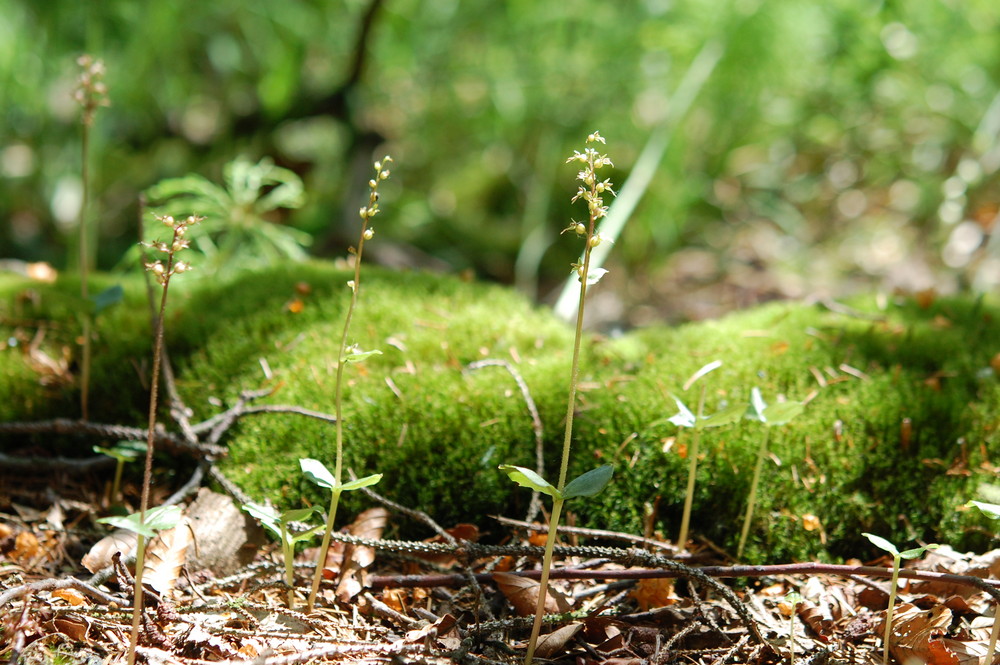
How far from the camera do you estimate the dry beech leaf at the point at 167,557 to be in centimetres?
162

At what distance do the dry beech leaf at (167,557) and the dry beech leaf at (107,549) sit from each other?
86mm

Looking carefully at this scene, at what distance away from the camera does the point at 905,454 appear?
6.70 ft

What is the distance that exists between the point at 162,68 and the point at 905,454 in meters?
5.18

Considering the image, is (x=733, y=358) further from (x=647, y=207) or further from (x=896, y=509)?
(x=647, y=207)

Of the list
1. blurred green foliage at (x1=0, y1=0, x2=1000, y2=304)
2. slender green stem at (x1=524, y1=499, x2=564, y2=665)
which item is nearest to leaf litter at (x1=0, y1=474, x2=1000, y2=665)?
slender green stem at (x1=524, y1=499, x2=564, y2=665)

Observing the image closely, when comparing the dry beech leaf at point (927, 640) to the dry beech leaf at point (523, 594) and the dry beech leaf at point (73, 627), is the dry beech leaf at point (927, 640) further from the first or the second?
the dry beech leaf at point (73, 627)

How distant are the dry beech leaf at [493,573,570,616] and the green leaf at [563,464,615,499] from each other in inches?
15.0

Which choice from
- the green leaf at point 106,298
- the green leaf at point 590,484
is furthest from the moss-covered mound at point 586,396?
the green leaf at point 590,484

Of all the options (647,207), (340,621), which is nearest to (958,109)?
(647,207)

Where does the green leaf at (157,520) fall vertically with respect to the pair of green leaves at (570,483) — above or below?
below

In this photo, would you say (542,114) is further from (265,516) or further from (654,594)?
(265,516)

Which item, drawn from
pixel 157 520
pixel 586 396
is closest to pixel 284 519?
pixel 157 520

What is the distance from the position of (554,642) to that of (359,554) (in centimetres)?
59

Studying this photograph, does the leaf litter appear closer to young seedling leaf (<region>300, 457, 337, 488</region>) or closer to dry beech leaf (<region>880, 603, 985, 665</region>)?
dry beech leaf (<region>880, 603, 985, 665</region>)
